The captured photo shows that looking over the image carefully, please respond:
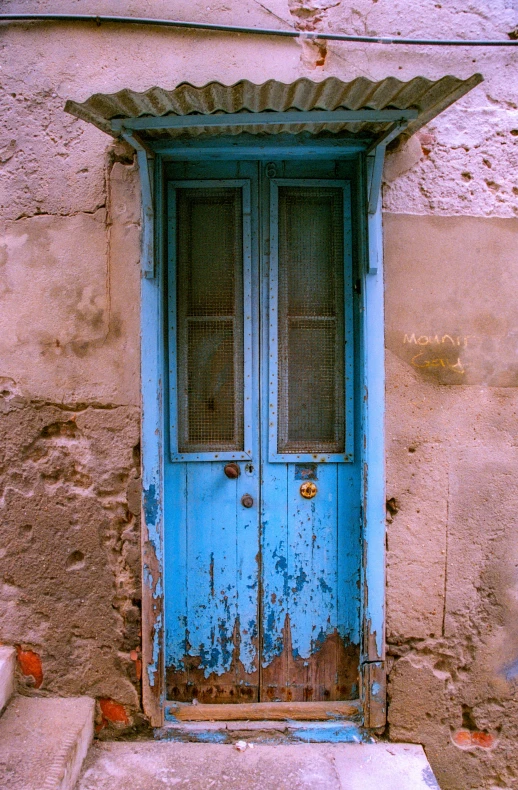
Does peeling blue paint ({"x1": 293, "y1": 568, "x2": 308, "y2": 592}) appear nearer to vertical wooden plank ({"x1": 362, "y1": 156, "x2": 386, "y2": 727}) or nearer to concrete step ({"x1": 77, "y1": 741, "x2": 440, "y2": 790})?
vertical wooden plank ({"x1": 362, "y1": 156, "x2": 386, "y2": 727})

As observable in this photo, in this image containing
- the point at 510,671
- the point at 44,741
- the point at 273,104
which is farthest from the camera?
A: the point at 510,671

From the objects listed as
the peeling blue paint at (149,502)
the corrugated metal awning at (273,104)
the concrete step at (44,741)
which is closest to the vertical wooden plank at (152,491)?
the peeling blue paint at (149,502)

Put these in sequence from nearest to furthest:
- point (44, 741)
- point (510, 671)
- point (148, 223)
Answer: point (44, 741) → point (148, 223) → point (510, 671)

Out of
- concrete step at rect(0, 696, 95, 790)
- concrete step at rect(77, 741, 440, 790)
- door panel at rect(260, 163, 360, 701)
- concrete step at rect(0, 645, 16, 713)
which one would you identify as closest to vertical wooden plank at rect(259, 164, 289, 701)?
door panel at rect(260, 163, 360, 701)

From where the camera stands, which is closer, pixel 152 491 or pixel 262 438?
pixel 152 491

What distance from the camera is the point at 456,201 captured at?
101 inches

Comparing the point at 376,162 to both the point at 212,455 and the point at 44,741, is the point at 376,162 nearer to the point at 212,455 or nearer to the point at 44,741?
the point at 212,455

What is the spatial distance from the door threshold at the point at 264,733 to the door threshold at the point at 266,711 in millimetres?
31

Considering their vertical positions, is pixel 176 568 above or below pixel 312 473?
below

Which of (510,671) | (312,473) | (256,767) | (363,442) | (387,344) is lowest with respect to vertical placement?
(256,767)

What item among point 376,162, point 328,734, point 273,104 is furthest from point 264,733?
point 273,104

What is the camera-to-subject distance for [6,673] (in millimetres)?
2492

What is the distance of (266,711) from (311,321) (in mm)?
1924

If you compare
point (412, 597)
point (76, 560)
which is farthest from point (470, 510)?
point (76, 560)
